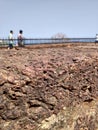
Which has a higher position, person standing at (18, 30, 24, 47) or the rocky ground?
person standing at (18, 30, 24, 47)

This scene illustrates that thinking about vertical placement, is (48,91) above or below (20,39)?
below

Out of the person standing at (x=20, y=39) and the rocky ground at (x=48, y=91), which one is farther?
the person standing at (x=20, y=39)

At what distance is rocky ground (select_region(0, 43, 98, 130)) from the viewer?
1178 centimetres

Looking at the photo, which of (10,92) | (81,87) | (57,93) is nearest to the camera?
(10,92)

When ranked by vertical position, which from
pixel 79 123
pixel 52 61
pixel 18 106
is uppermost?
pixel 52 61

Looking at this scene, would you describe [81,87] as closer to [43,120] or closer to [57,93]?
[57,93]

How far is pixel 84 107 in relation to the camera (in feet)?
47.1

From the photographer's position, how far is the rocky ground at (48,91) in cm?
1178

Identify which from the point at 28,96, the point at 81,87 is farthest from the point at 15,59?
the point at 81,87

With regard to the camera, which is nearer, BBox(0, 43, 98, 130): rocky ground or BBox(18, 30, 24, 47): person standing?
BBox(0, 43, 98, 130): rocky ground

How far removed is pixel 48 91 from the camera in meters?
12.6

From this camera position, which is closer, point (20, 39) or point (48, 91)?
point (48, 91)

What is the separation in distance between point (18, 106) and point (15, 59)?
2309mm

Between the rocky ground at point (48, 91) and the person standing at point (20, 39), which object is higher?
the person standing at point (20, 39)
